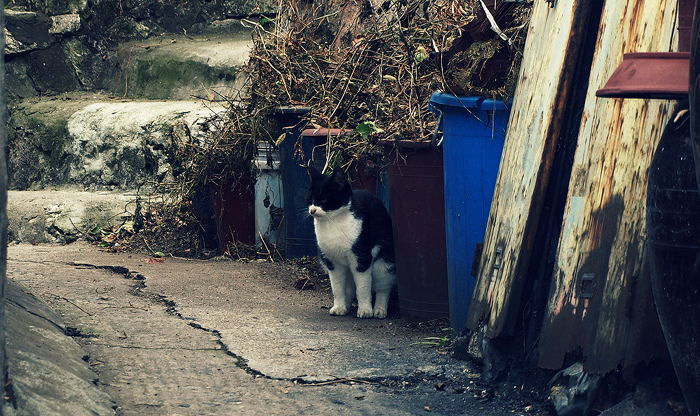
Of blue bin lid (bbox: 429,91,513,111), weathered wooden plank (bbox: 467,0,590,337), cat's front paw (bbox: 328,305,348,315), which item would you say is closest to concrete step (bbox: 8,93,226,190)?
cat's front paw (bbox: 328,305,348,315)

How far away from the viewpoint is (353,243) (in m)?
3.99

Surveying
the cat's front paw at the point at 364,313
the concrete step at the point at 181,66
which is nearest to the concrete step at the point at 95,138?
→ the concrete step at the point at 181,66

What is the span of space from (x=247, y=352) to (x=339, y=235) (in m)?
1.01

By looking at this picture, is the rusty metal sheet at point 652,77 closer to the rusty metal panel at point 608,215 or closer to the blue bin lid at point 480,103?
the rusty metal panel at point 608,215

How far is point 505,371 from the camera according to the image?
9.12ft

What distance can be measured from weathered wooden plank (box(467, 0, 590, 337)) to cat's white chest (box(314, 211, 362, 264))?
115 centimetres

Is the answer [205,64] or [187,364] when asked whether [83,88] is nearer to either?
[205,64]

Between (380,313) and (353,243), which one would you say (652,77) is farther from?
(380,313)

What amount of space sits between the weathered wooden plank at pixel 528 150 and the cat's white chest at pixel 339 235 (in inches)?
45.4

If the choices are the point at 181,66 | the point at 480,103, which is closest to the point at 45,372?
the point at 480,103

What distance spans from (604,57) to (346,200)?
74.4 inches

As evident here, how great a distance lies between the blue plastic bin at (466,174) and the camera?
10.1ft

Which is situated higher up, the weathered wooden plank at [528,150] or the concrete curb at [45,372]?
the weathered wooden plank at [528,150]

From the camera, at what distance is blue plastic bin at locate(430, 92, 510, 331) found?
3.09m
